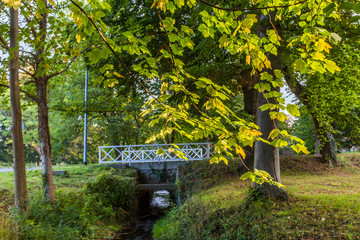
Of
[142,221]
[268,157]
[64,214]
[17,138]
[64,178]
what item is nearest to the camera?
[268,157]

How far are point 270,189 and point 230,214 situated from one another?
3.51ft

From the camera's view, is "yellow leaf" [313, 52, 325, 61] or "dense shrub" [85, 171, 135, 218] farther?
"dense shrub" [85, 171, 135, 218]

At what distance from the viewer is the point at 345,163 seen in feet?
40.2

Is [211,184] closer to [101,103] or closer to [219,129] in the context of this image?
[101,103]

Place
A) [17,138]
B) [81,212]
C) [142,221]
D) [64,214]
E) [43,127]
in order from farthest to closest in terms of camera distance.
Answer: [142,221], [43,127], [81,212], [64,214], [17,138]

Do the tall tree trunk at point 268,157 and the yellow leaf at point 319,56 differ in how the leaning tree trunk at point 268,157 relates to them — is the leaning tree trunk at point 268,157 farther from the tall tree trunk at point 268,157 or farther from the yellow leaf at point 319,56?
the yellow leaf at point 319,56

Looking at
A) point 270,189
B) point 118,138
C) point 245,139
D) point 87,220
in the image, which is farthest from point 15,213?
point 118,138

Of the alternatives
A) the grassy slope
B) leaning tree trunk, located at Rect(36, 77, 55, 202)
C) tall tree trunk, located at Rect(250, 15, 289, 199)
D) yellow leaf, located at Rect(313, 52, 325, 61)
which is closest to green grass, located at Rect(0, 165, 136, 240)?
leaning tree trunk, located at Rect(36, 77, 55, 202)

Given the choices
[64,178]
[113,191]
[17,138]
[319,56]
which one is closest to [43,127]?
[17,138]

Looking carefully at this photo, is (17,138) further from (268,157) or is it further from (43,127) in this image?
(268,157)

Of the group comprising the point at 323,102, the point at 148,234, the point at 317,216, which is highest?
the point at 323,102

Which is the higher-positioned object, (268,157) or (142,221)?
(268,157)

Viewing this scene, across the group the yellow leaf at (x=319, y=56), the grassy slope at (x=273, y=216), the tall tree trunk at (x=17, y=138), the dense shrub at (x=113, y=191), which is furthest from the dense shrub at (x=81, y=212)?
the yellow leaf at (x=319, y=56)

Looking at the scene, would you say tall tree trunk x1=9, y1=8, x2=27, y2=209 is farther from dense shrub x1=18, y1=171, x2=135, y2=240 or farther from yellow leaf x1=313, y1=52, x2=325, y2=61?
yellow leaf x1=313, y1=52, x2=325, y2=61
